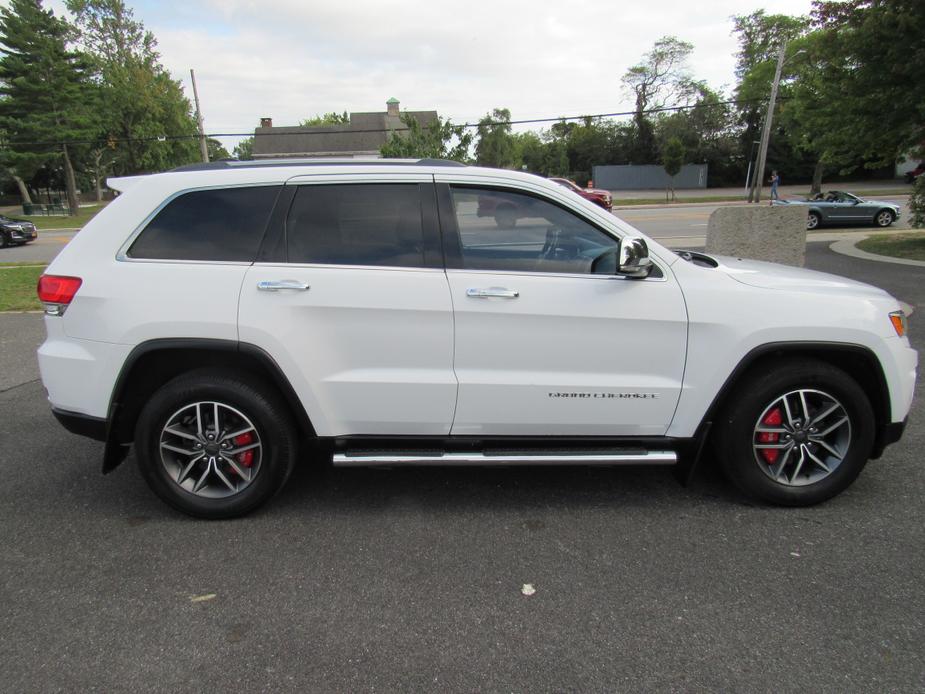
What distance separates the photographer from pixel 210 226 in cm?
329

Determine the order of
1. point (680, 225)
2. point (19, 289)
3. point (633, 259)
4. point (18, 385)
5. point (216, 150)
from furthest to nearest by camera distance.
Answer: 1. point (216, 150)
2. point (680, 225)
3. point (19, 289)
4. point (18, 385)
5. point (633, 259)

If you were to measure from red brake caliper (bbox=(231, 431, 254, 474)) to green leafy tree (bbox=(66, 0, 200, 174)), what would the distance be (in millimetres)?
43007

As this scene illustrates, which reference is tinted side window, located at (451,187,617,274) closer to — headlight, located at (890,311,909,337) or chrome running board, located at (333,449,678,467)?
chrome running board, located at (333,449,678,467)

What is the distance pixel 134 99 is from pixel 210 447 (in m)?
52.4

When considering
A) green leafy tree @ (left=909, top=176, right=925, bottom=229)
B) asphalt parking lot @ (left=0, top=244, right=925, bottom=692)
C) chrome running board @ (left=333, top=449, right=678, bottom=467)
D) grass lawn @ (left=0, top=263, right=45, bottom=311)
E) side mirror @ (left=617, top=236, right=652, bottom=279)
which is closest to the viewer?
asphalt parking lot @ (left=0, top=244, right=925, bottom=692)

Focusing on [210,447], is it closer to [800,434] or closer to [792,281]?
[800,434]

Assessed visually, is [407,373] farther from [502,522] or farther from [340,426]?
[502,522]

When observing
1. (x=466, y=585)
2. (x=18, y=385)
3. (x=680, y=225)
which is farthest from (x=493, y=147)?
(x=466, y=585)

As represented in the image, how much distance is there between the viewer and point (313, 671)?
7.50 ft

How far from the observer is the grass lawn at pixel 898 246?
508 inches

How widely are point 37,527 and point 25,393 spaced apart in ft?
9.17

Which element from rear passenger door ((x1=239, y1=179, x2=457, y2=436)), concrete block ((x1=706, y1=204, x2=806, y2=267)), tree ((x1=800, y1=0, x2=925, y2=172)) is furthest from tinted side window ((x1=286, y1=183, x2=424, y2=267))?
tree ((x1=800, y1=0, x2=925, y2=172))

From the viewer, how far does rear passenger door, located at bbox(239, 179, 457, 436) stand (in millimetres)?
3139

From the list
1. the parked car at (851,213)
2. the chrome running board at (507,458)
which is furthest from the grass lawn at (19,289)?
the parked car at (851,213)
